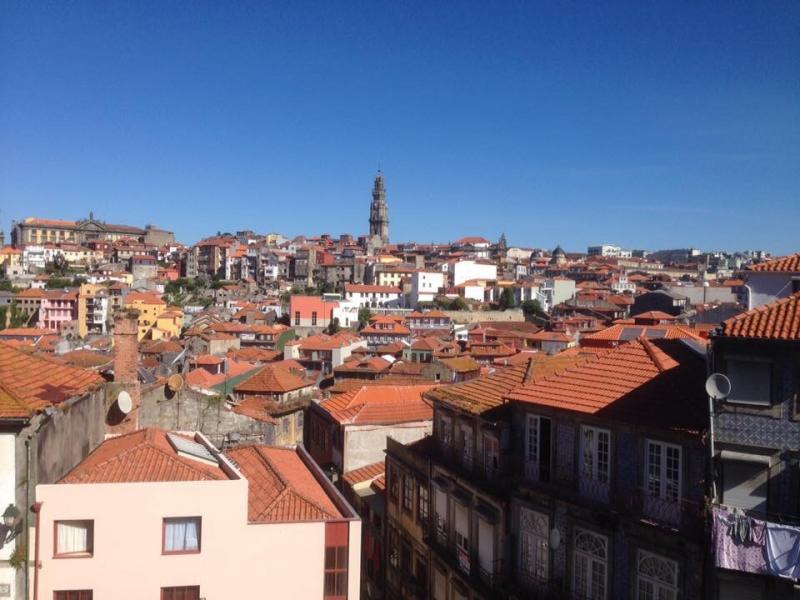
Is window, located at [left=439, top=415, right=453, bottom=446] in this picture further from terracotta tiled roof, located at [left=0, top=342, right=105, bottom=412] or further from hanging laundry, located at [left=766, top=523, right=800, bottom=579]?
hanging laundry, located at [left=766, top=523, right=800, bottom=579]

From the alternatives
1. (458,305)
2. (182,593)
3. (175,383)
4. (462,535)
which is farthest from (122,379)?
A: (458,305)

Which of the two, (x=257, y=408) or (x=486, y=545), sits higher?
(x=257, y=408)

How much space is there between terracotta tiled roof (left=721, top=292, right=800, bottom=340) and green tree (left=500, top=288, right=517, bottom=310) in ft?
351

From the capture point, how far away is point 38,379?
1338 centimetres

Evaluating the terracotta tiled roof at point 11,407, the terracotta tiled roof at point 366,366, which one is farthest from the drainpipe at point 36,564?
the terracotta tiled roof at point 366,366

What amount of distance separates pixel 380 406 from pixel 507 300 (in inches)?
3769

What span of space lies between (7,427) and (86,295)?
10338 centimetres

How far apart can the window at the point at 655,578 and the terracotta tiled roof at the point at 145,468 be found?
7.53m

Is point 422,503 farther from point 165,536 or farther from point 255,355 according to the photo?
point 255,355

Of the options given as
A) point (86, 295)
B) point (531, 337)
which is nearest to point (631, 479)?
point (531, 337)

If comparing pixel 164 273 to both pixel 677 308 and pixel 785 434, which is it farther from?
pixel 785 434

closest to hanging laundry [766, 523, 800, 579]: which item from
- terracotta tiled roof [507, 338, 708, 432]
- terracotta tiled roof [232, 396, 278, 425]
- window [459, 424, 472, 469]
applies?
terracotta tiled roof [507, 338, 708, 432]

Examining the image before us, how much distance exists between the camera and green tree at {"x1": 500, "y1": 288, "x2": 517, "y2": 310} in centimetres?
11818

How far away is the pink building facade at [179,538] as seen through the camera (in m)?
11.8
